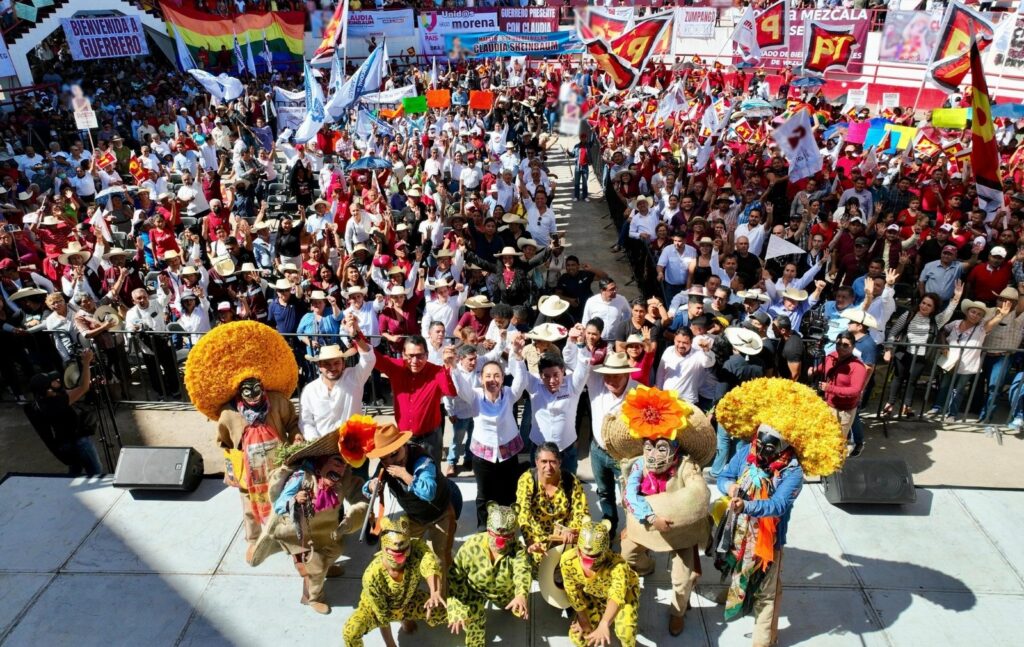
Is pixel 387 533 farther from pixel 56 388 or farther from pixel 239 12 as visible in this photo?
pixel 239 12

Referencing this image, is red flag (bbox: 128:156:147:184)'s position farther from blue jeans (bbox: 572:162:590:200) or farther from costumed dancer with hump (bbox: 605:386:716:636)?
costumed dancer with hump (bbox: 605:386:716:636)

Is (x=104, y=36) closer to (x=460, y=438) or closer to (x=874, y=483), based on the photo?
(x=460, y=438)

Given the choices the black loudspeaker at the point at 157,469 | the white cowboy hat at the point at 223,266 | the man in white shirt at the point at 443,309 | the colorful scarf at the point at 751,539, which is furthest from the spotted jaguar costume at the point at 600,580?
the white cowboy hat at the point at 223,266

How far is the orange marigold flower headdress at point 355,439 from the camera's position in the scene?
4152mm

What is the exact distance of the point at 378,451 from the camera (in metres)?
4.20

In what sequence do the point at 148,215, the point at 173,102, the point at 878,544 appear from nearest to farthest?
1. the point at 878,544
2. the point at 148,215
3. the point at 173,102

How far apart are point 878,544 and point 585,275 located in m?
4.20

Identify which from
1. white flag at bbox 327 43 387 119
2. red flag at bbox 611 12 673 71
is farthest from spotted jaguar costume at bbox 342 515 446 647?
white flag at bbox 327 43 387 119

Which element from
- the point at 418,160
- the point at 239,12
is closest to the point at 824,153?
the point at 418,160

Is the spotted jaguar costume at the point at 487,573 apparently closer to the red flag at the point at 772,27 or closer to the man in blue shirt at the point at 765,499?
the man in blue shirt at the point at 765,499

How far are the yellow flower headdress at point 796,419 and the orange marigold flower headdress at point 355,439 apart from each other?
225 cm

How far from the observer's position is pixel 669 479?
429 cm

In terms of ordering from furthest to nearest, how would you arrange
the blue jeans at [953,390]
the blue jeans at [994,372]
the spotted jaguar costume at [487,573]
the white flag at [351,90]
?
the white flag at [351,90] → the blue jeans at [953,390] → the blue jeans at [994,372] → the spotted jaguar costume at [487,573]

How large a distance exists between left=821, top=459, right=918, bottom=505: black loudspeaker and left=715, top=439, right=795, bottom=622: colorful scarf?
1.89 metres
